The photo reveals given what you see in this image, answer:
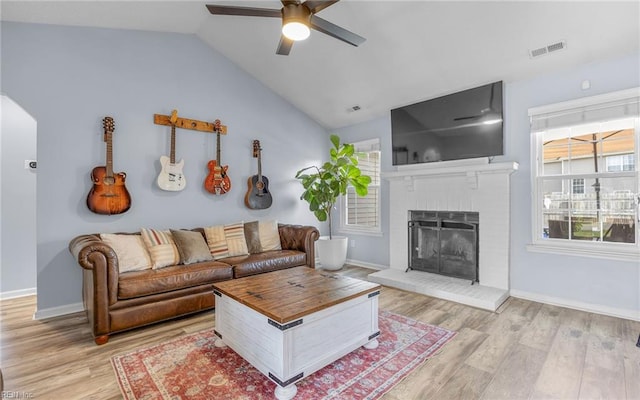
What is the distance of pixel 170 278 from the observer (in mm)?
2801

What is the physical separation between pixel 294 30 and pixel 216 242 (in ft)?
8.19

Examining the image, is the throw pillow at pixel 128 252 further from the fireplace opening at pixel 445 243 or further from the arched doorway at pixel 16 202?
the fireplace opening at pixel 445 243

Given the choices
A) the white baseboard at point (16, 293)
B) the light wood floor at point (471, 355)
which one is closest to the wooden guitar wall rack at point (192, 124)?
the light wood floor at point (471, 355)

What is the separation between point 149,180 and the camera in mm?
3604

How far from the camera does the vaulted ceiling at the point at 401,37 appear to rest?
2691 millimetres

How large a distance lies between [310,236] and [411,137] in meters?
2.04

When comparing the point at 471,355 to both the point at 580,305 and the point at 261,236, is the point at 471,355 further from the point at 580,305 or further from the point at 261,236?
the point at 261,236

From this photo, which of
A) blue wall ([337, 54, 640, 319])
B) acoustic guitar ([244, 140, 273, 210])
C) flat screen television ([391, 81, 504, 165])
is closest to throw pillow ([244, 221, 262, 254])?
acoustic guitar ([244, 140, 273, 210])

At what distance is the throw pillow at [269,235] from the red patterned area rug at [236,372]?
165 centimetres

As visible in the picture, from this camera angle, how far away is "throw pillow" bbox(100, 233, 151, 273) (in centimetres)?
287

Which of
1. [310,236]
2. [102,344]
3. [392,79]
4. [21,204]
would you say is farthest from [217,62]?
[102,344]

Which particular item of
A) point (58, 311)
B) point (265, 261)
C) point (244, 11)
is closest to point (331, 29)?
point (244, 11)

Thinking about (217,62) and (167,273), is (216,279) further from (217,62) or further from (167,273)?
(217,62)

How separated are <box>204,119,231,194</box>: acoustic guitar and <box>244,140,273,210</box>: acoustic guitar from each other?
380mm
